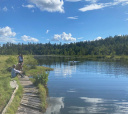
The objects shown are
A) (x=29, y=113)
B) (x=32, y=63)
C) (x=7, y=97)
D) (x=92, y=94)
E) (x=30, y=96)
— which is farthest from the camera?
(x=32, y=63)

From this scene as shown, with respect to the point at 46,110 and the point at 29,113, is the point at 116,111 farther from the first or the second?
the point at 29,113

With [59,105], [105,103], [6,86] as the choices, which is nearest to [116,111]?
[105,103]

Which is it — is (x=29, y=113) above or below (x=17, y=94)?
below

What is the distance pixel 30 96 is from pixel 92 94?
23.8ft

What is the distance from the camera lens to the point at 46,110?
1130cm

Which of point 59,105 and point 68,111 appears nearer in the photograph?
point 68,111

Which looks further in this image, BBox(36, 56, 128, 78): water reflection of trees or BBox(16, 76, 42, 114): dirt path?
BBox(36, 56, 128, 78): water reflection of trees

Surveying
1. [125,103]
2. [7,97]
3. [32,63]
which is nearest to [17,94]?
[7,97]

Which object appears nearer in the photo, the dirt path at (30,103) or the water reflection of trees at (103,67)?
the dirt path at (30,103)

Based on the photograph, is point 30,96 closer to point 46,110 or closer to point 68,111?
point 46,110

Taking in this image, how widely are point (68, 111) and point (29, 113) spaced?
326 cm

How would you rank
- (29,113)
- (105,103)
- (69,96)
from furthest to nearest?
(69,96) → (105,103) → (29,113)

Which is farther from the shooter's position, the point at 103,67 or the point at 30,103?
the point at 103,67

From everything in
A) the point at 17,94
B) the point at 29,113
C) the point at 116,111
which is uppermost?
the point at 17,94
